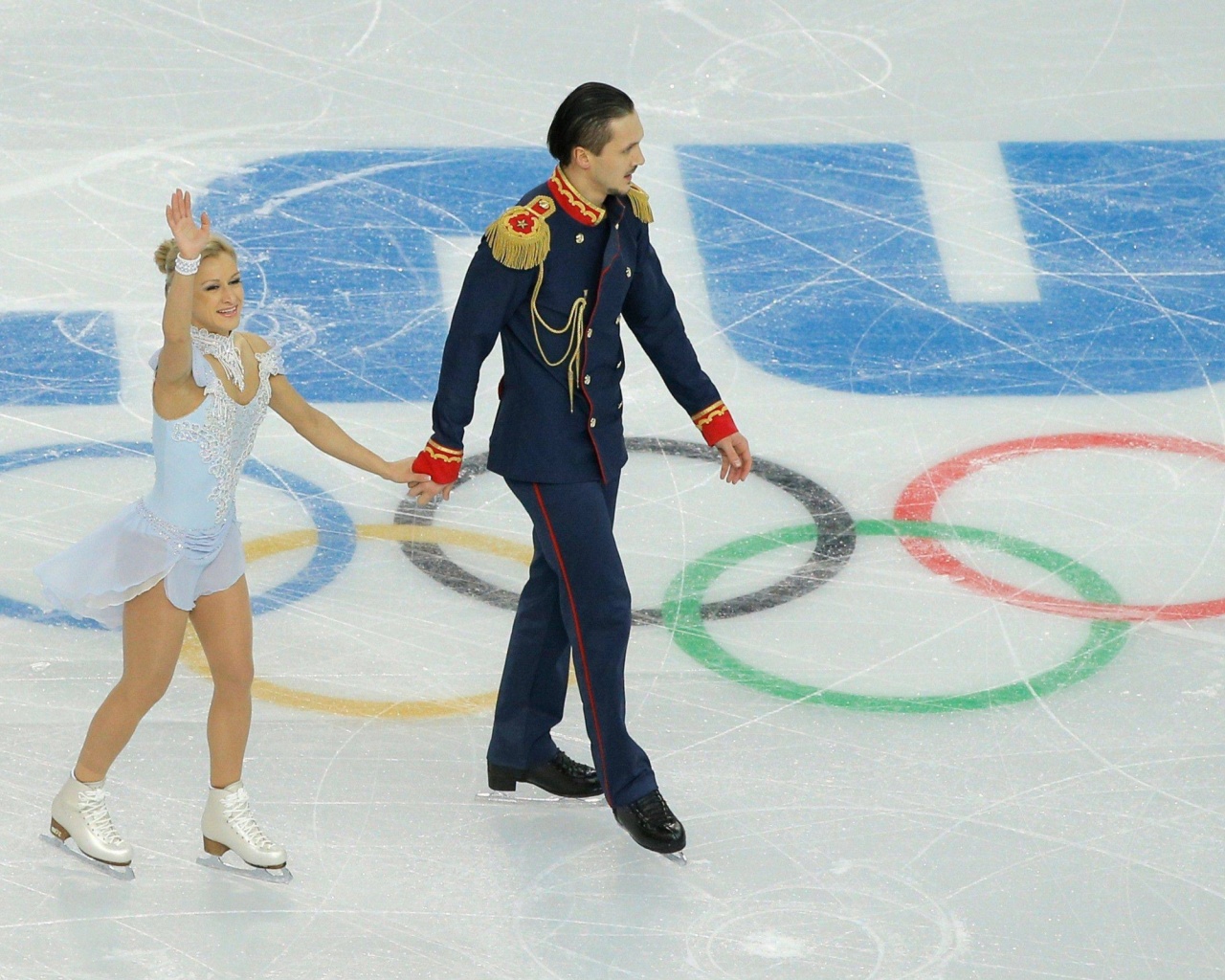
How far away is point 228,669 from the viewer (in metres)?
4.12

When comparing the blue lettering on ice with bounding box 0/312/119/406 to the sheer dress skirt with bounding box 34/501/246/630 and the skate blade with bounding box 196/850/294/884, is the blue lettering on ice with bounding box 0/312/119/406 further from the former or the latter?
the skate blade with bounding box 196/850/294/884

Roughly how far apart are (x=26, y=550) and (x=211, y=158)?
2649 mm

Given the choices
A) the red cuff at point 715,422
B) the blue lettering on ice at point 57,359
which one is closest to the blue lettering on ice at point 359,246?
the blue lettering on ice at point 57,359

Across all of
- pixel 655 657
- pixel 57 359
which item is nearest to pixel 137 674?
pixel 655 657

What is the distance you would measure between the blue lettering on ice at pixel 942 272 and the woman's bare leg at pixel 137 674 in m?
3.23

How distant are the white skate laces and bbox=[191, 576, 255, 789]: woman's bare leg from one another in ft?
0.11

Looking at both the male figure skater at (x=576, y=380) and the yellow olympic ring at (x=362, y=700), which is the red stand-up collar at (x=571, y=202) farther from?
the yellow olympic ring at (x=362, y=700)

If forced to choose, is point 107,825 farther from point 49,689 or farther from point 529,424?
point 529,424

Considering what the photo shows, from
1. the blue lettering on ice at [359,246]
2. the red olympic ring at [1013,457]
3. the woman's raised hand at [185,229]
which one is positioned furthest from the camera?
the blue lettering on ice at [359,246]

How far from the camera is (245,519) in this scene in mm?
5867

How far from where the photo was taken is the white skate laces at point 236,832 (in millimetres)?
4168

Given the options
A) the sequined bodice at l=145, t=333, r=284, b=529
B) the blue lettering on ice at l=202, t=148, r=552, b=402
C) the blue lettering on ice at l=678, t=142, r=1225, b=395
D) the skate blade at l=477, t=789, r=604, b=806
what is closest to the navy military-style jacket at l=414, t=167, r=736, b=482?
the sequined bodice at l=145, t=333, r=284, b=529

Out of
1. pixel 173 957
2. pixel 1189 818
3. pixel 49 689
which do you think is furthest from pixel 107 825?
pixel 1189 818

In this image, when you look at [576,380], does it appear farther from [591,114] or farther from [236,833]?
[236,833]
